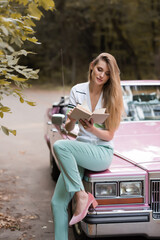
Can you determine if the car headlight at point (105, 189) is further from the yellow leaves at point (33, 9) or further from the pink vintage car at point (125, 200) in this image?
the yellow leaves at point (33, 9)

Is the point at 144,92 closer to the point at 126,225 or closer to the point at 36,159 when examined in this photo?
the point at 126,225

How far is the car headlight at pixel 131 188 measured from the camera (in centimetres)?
317

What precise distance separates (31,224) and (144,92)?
220 cm

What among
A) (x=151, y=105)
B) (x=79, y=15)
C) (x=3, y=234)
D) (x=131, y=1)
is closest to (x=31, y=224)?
(x=3, y=234)

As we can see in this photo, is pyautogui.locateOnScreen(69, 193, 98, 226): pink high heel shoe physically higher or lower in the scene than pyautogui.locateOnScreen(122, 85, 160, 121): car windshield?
lower

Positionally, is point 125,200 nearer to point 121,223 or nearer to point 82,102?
point 121,223

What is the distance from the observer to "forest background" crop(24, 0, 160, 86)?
88.7 feet

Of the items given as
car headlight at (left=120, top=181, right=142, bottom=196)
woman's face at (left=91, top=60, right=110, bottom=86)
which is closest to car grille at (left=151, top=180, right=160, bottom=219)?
car headlight at (left=120, top=181, right=142, bottom=196)

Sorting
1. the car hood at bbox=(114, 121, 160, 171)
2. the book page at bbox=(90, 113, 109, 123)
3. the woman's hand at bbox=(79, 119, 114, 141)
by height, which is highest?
the book page at bbox=(90, 113, 109, 123)

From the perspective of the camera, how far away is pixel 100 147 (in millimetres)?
3402

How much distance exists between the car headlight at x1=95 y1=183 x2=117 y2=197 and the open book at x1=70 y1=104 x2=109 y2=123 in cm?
52

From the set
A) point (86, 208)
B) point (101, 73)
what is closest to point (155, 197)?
point (86, 208)

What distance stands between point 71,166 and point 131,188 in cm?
51

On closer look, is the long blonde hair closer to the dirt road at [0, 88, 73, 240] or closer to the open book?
the open book
